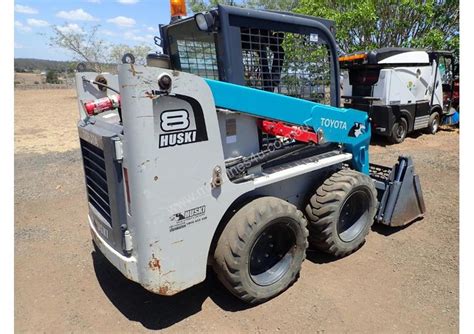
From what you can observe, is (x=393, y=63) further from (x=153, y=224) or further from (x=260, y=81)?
(x=153, y=224)

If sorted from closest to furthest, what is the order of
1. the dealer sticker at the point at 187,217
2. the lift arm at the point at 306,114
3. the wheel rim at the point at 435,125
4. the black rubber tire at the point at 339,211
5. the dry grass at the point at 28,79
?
the dealer sticker at the point at 187,217
the lift arm at the point at 306,114
the black rubber tire at the point at 339,211
the wheel rim at the point at 435,125
the dry grass at the point at 28,79

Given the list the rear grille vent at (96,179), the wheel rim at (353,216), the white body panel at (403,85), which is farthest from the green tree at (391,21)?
the rear grille vent at (96,179)

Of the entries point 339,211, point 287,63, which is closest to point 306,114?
point 287,63

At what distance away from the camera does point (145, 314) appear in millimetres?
3057

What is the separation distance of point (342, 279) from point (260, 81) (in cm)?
207

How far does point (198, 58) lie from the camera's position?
11.7 feet

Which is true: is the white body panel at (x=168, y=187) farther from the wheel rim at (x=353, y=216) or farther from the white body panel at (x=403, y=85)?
the white body panel at (x=403, y=85)

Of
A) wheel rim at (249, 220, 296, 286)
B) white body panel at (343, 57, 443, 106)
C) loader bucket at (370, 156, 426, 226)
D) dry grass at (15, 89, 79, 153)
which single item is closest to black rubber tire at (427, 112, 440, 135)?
white body panel at (343, 57, 443, 106)

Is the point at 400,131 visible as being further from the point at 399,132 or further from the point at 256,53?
the point at 256,53

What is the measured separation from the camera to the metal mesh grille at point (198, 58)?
11.2ft

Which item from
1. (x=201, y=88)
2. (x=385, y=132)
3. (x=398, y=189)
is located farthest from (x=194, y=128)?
(x=385, y=132)

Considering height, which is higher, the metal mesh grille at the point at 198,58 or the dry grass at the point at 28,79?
the dry grass at the point at 28,79

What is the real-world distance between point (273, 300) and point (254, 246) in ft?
1.87

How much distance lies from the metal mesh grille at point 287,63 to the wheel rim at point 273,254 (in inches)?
52.8
